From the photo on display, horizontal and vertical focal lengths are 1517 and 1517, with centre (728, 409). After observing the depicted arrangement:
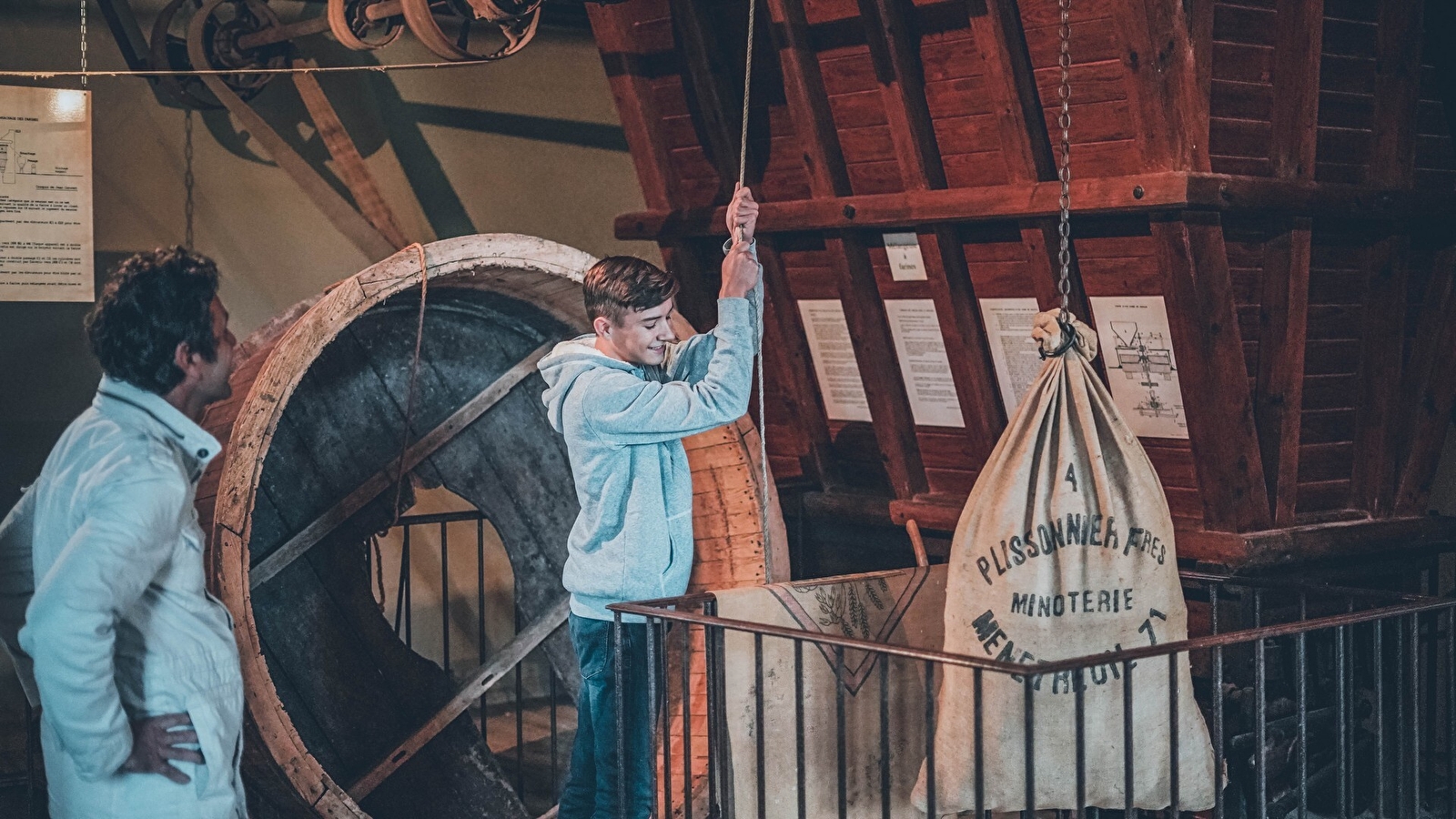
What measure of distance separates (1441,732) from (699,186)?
3.13 metres

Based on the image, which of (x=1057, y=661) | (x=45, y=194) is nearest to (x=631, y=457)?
(x=1057, y=661)

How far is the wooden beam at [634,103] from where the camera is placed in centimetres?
512

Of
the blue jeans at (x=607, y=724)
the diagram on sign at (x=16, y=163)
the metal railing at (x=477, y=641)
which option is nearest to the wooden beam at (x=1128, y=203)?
the blue jeans at (x=607, y=724)

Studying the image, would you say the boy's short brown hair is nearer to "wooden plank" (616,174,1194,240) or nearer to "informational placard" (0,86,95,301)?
"wooden plank" (616,174,1194,240)

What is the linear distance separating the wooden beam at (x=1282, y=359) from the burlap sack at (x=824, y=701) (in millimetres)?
1069

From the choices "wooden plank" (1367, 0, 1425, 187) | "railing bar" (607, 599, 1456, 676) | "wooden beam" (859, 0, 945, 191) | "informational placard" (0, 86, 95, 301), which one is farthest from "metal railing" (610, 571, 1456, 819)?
"informational placard" (0, 86, 95, 301)

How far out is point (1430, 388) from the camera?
4512 mm

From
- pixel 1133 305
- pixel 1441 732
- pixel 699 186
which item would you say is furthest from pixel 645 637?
pixel 1441 732

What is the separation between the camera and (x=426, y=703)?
5160 mm

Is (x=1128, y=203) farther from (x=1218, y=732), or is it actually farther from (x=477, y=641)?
(x=477, y=641)

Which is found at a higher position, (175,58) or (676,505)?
(175,58)

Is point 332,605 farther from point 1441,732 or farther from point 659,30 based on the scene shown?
point 1441,732

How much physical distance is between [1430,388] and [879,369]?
1663 mm

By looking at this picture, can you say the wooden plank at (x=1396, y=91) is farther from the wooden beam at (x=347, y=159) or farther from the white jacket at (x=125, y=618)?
the wooden beam at (x=347, y=159)
